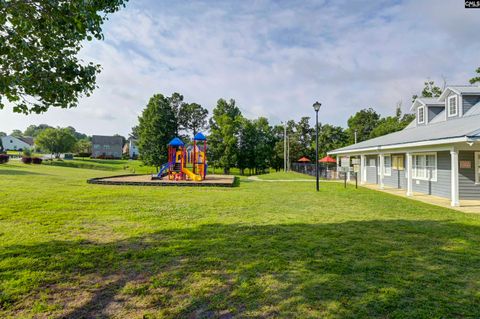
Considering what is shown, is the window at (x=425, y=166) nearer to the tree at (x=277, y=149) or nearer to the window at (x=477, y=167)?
the window at (x=477, y=167)

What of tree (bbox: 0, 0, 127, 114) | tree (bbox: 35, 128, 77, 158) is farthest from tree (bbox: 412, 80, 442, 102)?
tree (bbox: 35, 128, 77, 158)

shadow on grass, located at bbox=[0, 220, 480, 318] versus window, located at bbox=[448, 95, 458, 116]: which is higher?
window, located at bbox=[448, 95, 458, 116]

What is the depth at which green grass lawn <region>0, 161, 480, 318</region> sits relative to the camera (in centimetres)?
301

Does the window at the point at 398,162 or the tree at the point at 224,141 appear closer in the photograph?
the window at the point at 398,162

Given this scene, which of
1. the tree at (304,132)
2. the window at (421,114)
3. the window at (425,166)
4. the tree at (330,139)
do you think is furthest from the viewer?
the tree at (304,132)

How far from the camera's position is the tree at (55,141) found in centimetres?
5859

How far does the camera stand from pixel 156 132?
39250mm

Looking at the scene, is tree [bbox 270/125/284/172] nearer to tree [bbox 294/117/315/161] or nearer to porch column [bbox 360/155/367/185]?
tree [bbox 294/117/315/161]

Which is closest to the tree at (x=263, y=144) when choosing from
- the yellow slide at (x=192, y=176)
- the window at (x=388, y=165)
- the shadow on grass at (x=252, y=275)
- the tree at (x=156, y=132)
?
the tree at (x=156, y=132)

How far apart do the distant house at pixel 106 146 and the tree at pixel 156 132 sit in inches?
1551

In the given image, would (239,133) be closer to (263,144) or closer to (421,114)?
(263,144)

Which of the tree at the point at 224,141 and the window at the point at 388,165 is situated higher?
the tree at the point at 224,141

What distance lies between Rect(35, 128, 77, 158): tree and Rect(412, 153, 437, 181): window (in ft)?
209

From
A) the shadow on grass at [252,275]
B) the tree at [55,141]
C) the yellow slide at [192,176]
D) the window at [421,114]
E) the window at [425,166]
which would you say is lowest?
the shadow on grass at [252,275]
